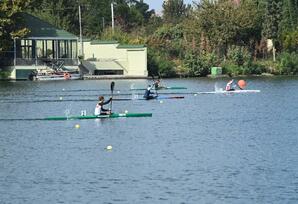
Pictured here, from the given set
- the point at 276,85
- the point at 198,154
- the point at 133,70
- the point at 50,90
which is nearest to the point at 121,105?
the point at 50,90

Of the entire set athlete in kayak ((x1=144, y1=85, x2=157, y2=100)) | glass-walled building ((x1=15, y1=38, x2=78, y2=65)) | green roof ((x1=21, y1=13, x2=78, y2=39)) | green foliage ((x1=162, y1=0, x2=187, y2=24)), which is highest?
green foliage ((x1=162, y1=0, x2=187, y2=24))

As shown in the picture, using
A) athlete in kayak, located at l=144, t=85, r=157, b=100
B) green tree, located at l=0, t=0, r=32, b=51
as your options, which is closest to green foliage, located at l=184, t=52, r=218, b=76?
green tree, located at l=0, t=0, r=32, b=51

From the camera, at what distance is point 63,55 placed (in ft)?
301

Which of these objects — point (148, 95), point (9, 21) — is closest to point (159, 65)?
point (9, 21)

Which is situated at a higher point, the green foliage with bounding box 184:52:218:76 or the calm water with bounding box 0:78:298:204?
the green foliage with bounding box 184:52:218:76

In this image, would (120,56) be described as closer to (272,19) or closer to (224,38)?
(224,38)

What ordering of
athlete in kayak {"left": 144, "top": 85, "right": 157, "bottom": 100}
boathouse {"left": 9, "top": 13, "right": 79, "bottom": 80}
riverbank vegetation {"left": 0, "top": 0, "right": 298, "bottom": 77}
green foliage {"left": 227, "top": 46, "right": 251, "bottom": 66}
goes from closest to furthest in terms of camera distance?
1. athlete in kayak {"left": 144, "top": 85, "right": 157, "bottom": 100}
2. boathouse {"left": 9, "top": 13, "right": 79, "bottom": 80}
3. riverbank vegetation {"left": 0, "top": 0, "right": 298, "bottom": 77}
4. green foliage {"left": 227, "top": 46, "right": 251, "bottom": 66}

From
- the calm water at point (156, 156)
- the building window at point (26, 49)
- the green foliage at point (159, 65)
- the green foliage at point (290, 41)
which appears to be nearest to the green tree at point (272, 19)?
the green foliage at point (290, 41)

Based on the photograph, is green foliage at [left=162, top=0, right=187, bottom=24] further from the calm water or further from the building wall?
the calm water

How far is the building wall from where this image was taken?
9175 cm

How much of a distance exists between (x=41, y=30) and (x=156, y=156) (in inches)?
2549

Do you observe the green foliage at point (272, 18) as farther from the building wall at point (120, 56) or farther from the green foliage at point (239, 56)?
the building wall at point (120, 56)

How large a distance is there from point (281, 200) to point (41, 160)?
10440 millimetres

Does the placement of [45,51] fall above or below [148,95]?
above
